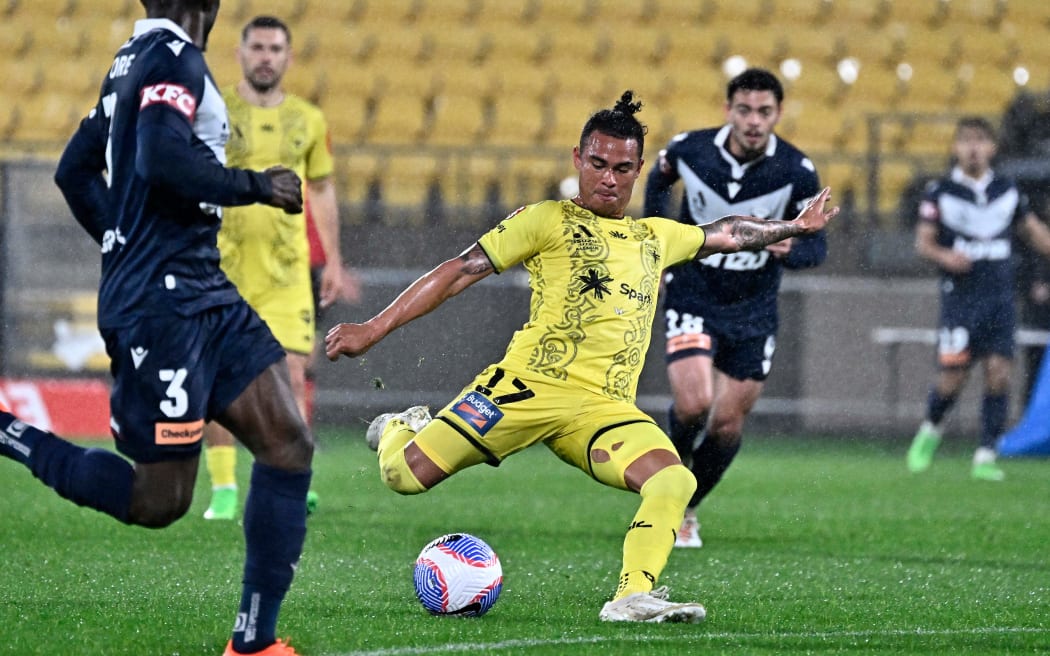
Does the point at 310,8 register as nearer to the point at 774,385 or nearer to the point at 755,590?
the point at 774,385

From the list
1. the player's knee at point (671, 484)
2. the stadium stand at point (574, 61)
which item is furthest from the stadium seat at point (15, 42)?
the player's knee at point (671, 484)

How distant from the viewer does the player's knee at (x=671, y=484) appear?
553 cm

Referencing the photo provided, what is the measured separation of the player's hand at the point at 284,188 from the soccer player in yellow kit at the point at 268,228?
4.06 meters

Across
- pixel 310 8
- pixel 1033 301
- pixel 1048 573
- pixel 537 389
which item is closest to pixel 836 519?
pixel 1048 573

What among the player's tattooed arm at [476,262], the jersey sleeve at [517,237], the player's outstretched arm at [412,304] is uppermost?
the jersey sleeve at [517,237]

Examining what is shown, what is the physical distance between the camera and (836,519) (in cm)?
929

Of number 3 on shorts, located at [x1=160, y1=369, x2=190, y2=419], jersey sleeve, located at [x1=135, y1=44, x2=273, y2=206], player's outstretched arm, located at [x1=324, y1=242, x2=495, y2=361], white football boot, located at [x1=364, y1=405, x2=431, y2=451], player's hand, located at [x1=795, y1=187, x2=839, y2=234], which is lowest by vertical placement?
white football boot, located at [x1=364, y1=405, x2=431, y2=451]

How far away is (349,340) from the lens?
535cm

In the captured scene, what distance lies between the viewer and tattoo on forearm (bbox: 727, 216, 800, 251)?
20.5ft

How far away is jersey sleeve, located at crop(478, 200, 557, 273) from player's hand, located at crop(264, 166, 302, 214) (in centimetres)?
146

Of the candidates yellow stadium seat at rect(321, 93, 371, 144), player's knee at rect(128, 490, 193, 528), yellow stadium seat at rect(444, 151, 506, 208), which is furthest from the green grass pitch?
yellow stadium seat at rect(321, 93, 371, 144)

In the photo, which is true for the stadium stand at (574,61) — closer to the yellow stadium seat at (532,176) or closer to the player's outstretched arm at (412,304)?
the yellow stadium seat at (532,176)

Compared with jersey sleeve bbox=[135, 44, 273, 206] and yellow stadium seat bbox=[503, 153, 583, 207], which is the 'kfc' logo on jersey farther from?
yellow stadium seat bbox=[503, 153, 583, 207]

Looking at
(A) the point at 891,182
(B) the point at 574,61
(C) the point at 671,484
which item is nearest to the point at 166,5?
(C) the point at 671,484
